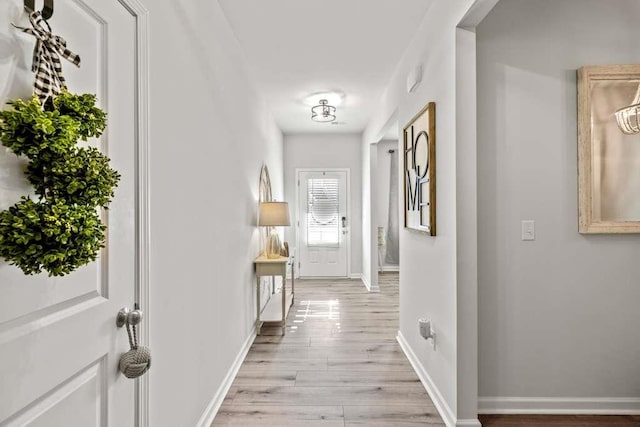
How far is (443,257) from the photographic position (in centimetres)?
224

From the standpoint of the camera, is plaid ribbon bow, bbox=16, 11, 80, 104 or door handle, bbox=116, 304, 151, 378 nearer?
plaid ribbon bow, bbox=16, 11, 80, 104

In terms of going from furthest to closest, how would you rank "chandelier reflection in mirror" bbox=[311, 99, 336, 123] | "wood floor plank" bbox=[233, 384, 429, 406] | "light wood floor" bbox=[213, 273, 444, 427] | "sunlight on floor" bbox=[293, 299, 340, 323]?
1. "chandelier reflection in mirror" bbox=[311, 99, 336, 123]
2. "sunlight on floor" bbox=[293, 299, 340, 323]
3. "wood floor plank" bbox=[233, 384, 429, 406]
4. "light wood floor" bbox=[213, 273, 444, 427]

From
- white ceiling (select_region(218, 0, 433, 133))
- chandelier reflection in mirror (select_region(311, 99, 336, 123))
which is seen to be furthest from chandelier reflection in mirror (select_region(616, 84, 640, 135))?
chandelier reflection in mirror (select_region(311, 99, 336, 123))

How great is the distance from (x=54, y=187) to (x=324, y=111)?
4.07 m

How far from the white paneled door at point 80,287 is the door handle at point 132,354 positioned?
26mm

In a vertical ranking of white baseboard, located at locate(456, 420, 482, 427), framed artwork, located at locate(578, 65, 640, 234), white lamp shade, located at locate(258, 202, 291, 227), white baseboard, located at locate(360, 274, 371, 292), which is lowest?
white baseboard, located at locate(456, 420, 482, 427)

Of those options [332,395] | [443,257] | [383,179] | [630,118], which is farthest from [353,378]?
[383,179]

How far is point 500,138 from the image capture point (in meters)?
2.19

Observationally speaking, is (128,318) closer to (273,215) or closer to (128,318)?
(128,318)

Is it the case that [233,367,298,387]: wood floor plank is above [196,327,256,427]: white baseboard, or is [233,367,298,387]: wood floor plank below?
below

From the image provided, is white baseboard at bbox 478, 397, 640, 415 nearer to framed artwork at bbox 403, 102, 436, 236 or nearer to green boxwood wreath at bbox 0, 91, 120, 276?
framed artwork at bbox 403, 102, 436, 236

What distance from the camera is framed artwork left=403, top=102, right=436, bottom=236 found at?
2.39 m

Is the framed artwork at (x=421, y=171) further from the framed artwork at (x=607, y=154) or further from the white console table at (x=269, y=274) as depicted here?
the white console table at (x=269, y=274)

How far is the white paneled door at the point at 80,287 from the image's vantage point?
0.79 meters
